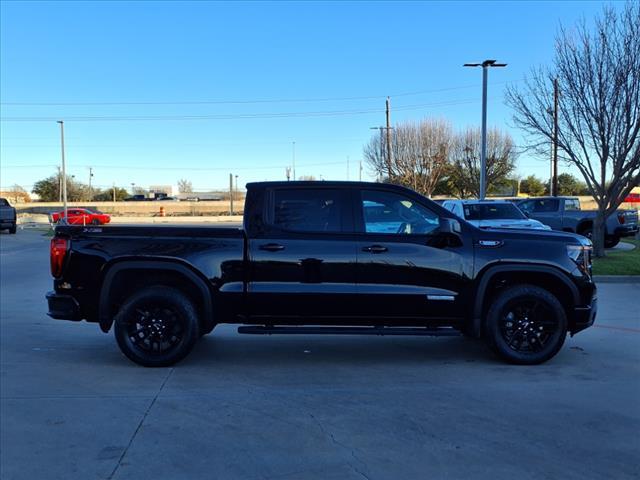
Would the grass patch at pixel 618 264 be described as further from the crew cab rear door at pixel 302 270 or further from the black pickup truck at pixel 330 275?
the crew cab rear door at pixel 302 270

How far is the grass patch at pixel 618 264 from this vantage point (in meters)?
12.6

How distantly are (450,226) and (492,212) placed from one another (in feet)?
34.4

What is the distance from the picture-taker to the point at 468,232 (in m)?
5.70

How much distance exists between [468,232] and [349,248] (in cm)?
127

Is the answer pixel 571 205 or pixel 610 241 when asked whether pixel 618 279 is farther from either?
pixel 571 205

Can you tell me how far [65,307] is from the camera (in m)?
5.79

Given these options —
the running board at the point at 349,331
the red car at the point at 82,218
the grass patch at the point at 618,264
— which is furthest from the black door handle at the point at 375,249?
the red car at the point at 82,218

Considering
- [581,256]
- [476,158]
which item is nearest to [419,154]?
[476,158]

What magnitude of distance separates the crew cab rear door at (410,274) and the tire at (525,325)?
44 cm

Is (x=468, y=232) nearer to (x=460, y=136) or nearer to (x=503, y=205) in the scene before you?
(x=503, y=205)

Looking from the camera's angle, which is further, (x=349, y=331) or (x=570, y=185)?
(x=570, y=185)

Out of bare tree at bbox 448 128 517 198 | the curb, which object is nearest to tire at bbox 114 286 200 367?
the curb

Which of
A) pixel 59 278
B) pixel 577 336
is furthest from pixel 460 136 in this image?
pixel 59 278

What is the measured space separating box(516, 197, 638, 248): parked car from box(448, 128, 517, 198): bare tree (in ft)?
88.9
